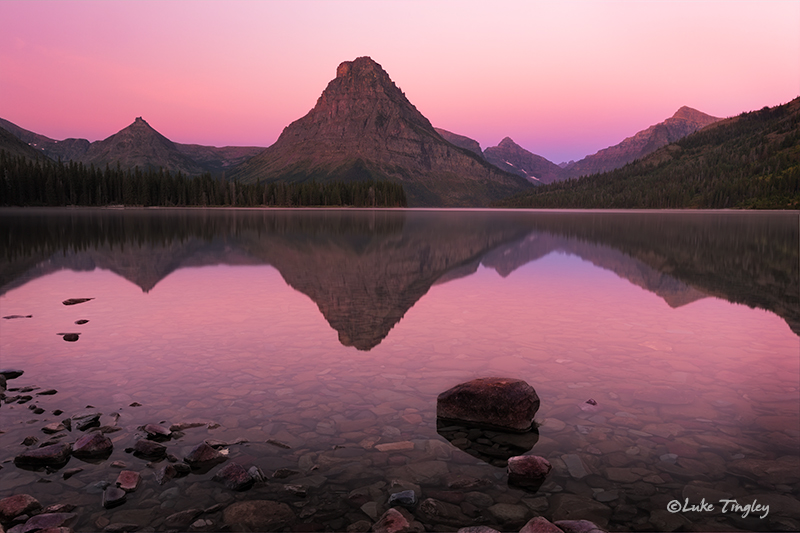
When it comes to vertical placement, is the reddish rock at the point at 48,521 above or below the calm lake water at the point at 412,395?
below

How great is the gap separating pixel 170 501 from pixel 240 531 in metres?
1.59

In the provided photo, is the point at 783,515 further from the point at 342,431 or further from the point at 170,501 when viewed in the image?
the point at 170,501

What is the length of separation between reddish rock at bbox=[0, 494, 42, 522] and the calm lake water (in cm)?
32

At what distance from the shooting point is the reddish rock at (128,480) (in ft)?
27.9

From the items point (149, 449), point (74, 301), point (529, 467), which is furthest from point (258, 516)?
point (74, 301)

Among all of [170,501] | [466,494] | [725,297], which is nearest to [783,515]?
[466,494]

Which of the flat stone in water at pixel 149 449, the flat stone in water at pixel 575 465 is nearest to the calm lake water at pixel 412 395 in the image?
the flat stone in water at pixel 575 465

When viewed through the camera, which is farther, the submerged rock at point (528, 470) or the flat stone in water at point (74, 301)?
the flat stone in water at point (74, 301)

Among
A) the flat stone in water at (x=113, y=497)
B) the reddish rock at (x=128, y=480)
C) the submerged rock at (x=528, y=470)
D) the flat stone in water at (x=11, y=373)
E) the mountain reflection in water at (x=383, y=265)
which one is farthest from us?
the mountain reflection in water at (x=383, y=265)

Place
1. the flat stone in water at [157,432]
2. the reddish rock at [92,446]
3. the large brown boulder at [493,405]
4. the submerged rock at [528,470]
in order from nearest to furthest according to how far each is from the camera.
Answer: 1. the submerged rock at [528,470]
2. the reddish rock at [92,446]
3. the flat stone in water at [157,432]
4. the large brown boulder at [493,405]

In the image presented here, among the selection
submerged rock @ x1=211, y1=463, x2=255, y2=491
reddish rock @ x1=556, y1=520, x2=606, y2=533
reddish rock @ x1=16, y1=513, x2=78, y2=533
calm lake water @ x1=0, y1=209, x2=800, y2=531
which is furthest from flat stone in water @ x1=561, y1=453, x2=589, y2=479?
reddish rock @ x1=16, y1=513, x2=78, y2=533

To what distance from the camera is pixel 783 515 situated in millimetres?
7887

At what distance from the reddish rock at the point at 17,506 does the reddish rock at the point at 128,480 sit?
117 cm

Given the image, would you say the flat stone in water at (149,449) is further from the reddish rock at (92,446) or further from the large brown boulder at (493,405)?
the large brown boulder at (493,405)
